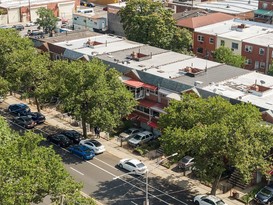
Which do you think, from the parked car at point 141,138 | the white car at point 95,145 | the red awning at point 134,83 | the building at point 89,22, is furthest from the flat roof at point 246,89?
the building at point 89,22

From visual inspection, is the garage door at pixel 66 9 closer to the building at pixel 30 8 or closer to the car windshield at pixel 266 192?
the building at pixel 30 8

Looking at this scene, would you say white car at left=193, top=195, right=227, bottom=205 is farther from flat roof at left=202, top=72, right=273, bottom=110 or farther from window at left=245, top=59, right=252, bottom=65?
window at left=245, top=59, right=252, bottom=65

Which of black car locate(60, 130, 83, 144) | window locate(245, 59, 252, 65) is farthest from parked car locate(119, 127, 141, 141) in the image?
window locate(245, 59, 252, 65)

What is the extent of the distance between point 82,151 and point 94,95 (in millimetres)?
7645

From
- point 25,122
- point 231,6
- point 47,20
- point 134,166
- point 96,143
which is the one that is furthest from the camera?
point 231,6

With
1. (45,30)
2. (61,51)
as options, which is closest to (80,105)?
(61,51)

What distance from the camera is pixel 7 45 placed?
77.4 metres

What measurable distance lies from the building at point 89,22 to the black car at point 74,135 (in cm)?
5962

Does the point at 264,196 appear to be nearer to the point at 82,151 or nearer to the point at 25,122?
the point at 82,151

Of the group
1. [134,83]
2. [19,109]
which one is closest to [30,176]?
[134,83]

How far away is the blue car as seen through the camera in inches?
2429

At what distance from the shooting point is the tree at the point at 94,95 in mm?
60812

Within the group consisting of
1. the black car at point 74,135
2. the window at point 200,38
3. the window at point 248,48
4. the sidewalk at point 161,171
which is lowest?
the sidewalk at point 161,171

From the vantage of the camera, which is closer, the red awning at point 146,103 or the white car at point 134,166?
the white car at point 134,166
